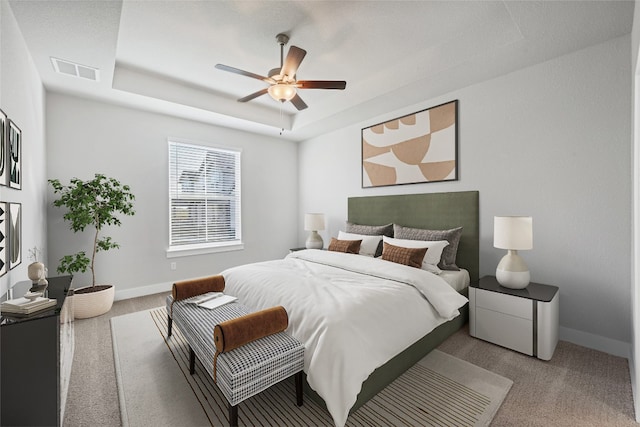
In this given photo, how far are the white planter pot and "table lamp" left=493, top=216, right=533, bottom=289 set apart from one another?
4296 mm

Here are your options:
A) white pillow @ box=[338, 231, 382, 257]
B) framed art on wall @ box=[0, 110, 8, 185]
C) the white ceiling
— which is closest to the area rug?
white pillow @ box=[338, 231, 382, 257]

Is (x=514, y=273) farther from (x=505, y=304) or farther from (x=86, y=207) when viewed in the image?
(x=86, y=207)

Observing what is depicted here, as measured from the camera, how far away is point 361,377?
1.63m

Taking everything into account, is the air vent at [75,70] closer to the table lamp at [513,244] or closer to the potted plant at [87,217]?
the potted plant at [87,217]

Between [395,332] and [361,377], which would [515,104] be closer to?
[395,332]

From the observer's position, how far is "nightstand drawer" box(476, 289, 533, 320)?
2.40m

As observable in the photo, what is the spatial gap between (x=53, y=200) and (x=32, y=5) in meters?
2.29

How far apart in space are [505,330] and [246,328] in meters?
2.28

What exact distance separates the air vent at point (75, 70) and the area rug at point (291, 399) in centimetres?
277

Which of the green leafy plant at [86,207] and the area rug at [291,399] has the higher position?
the green leafy plant at [86,207]

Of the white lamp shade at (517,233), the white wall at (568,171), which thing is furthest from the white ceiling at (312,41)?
the white lamp shade at (517,233)

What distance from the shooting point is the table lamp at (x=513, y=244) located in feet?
8.16

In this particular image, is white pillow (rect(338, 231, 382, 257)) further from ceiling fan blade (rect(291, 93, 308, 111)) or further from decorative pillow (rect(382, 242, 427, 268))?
ceiling fan blade (rect(291, 93, 308, 111))

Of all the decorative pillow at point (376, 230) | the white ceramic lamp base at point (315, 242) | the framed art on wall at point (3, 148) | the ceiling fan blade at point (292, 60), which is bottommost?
the white ceramic lamp base at point (315, 242)
